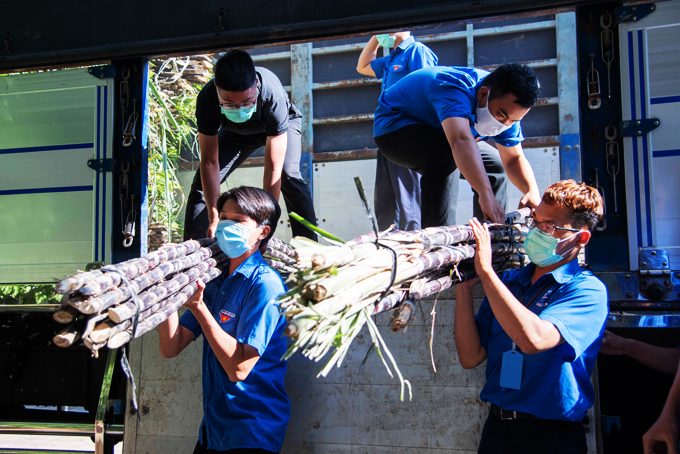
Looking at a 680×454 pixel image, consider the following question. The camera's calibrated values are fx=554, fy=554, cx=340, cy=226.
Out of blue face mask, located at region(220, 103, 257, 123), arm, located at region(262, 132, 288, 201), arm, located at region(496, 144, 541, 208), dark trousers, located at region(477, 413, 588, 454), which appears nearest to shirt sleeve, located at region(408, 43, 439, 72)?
arm, located at region(496, 144, 541, 208)

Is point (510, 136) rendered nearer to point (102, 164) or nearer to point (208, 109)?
point (208, 109)

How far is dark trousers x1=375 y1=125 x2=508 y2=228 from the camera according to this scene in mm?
3406

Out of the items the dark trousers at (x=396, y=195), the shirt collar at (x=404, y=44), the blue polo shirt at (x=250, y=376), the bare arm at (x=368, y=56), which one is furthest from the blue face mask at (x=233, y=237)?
the bare arm at (x=368, y=56)

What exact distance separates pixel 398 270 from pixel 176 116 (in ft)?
19.3

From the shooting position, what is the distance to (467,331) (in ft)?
8.37

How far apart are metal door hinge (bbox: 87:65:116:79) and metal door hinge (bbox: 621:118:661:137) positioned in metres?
3.10

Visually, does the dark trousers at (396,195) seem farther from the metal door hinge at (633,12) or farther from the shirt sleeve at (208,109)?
the metal door hinge at (633,12)

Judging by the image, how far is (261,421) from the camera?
2.52m

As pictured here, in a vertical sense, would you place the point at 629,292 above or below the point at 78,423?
above

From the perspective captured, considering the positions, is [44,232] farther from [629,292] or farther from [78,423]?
[629,292]

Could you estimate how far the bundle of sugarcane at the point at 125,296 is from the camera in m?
1.82

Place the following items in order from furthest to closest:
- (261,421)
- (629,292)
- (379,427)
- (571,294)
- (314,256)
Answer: (379,427) < (629,292) < (261,421) < (571,294) < (314,256)

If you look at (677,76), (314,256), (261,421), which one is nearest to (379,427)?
(261,421)

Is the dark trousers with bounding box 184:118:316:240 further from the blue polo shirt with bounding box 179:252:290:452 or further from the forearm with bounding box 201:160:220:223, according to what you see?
the blue polo shirt with bounding box 179:252:290:452
